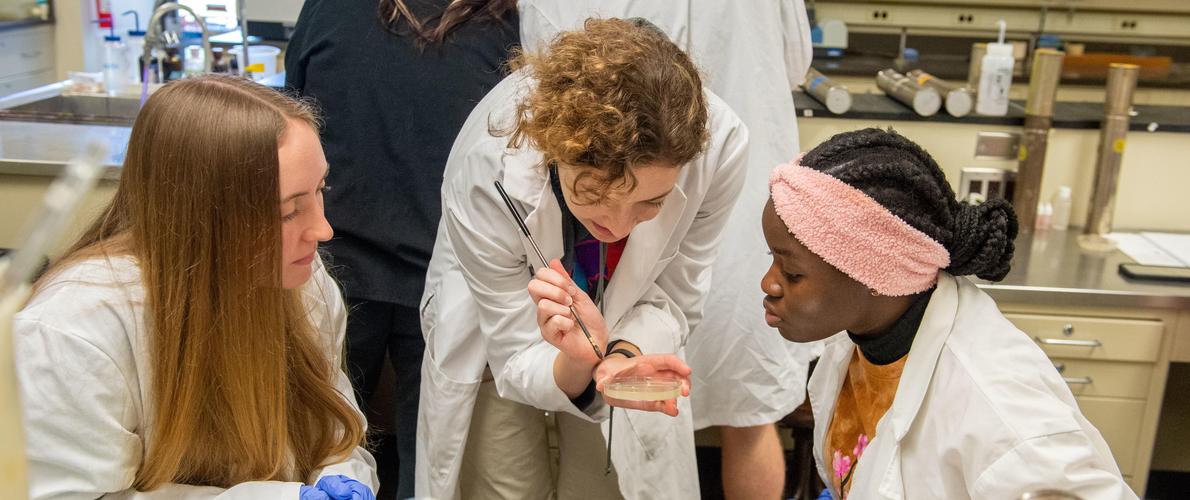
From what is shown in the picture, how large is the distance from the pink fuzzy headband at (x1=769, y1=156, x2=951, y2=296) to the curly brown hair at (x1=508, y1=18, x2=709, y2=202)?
182 mm

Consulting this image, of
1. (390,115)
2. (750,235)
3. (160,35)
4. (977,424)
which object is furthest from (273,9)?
(977,424)

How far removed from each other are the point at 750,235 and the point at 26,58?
15.3ft

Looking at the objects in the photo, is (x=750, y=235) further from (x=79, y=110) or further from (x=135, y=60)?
(x=135, y=60)

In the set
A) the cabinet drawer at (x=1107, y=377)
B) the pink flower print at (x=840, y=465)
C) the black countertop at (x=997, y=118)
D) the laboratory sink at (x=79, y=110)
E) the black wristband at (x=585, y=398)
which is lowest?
the cabinet drawer at (x=1107, y=377)

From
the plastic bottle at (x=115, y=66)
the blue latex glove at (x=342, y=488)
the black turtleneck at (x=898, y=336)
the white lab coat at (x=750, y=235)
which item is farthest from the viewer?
the plastic bottle at (x=115, y=66)

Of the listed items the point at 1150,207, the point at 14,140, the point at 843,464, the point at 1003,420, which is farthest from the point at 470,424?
the point at 1150,207

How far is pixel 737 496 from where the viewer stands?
2258 millimetres

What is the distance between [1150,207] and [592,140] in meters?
2.07

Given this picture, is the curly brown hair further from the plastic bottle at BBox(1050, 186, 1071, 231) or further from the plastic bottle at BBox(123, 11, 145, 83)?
the plastic bottle at BBox(123, 11, 145, 83)

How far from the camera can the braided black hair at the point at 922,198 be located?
128cm

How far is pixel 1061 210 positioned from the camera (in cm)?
275

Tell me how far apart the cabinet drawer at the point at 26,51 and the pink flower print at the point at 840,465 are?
5.08 m

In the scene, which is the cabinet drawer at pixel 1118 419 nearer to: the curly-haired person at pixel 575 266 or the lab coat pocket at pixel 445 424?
the curly-haired person at pixel 575 266

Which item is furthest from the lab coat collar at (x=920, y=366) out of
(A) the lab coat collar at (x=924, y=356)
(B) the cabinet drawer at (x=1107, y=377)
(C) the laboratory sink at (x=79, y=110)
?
(C) the laboratory sink at (x=79, y=110)
